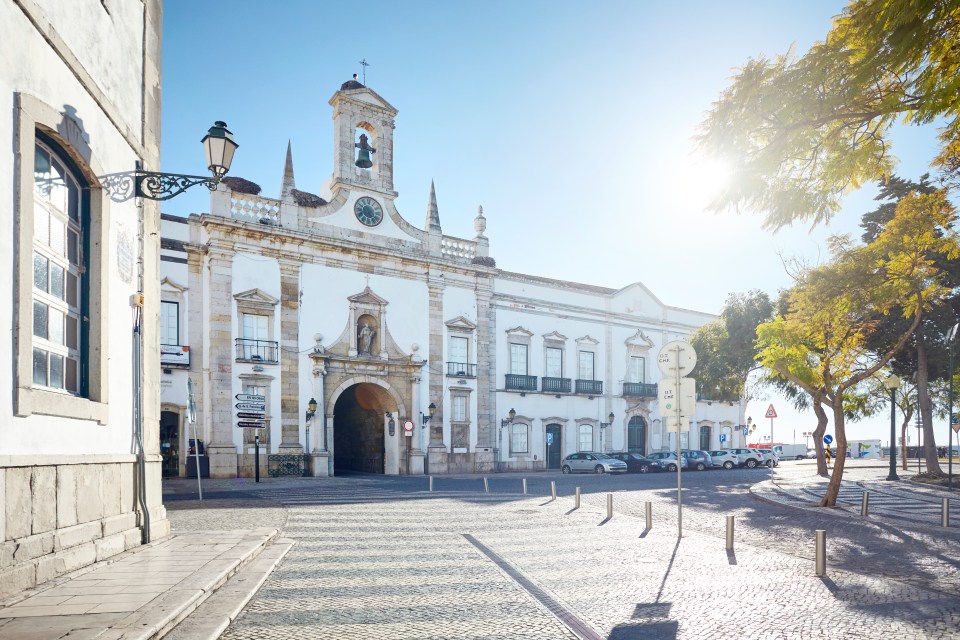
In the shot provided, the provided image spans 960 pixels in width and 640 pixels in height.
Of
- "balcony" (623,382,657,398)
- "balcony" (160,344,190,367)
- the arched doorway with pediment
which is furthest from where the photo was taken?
"balcony" (623,382,657,398)

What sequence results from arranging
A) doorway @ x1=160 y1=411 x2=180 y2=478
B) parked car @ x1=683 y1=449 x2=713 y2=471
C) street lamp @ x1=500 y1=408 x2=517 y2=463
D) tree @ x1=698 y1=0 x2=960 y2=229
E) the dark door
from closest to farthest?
tree @ x1=698 y1=0 x2=960 y2=229 < doorway @ x1=160 y1=411 x2=180 y2=478 < street lamp @ x1=500 y1=408 x2=517 y2=463 < the dark door < parked car @ x1=683 y1=449 x2=713 y2=471

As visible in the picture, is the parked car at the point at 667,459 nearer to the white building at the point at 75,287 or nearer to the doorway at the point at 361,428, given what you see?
the doorway at the point at 361,428

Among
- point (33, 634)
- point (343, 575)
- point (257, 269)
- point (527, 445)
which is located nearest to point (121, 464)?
point (343, 575)

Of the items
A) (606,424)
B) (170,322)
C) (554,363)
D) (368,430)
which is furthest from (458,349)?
(170,322)

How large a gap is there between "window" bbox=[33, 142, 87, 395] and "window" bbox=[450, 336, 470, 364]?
24123mm

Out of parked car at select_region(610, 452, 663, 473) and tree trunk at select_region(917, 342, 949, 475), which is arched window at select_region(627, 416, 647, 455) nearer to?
parked car at select_region(610, 452, 663, 473)

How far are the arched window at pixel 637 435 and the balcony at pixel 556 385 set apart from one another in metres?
5.25

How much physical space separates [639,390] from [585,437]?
15.2 feet

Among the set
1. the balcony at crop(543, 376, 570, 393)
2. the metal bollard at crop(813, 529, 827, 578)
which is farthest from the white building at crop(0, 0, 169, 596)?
the balcony at crop(543, 376, 570, 393)

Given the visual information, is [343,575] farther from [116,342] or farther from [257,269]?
[257,269]

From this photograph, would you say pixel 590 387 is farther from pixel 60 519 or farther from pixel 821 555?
pixel 60 519

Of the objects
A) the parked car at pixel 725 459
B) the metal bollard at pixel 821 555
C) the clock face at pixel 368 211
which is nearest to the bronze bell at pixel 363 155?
the clock face at pixel 368 211

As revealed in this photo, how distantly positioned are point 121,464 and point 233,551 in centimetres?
178

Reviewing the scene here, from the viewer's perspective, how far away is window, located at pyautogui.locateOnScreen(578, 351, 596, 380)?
122 ft
